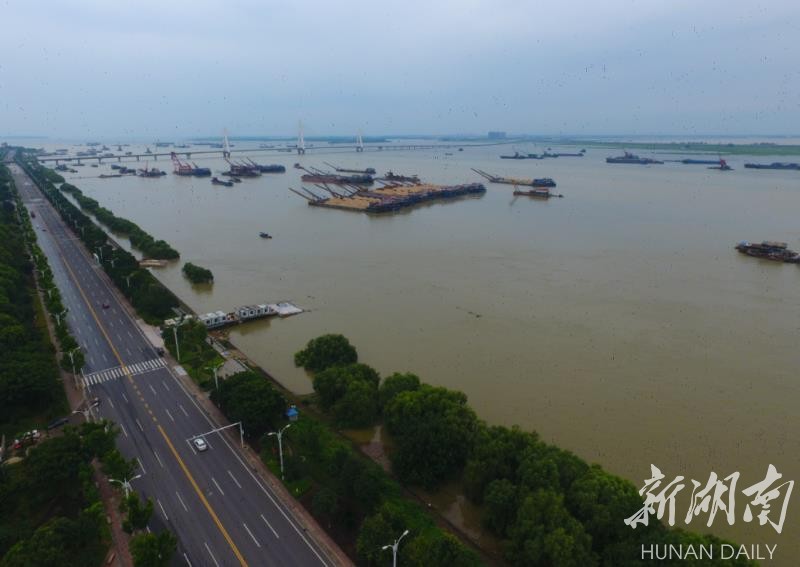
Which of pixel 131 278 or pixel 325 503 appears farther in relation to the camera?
pixel 131 278

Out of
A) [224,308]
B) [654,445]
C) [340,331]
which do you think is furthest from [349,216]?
[654,445]

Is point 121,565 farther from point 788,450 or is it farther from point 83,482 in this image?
point 788,450

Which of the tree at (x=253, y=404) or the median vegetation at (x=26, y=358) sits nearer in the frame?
the tree at (x=253, y=404)

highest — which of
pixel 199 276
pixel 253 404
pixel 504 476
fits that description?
pixel 253 404

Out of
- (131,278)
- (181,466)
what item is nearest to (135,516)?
(181,466)

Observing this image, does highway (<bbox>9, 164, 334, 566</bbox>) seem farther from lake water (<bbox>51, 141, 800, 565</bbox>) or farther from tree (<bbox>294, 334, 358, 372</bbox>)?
lake water (<bbox>51, 141, 800, 565</bbox>)

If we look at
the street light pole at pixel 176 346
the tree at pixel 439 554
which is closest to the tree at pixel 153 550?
the tree at pixel 439 554

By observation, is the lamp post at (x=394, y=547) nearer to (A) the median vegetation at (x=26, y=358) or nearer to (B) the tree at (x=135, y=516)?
(B) the tree at (x=135, y=516)

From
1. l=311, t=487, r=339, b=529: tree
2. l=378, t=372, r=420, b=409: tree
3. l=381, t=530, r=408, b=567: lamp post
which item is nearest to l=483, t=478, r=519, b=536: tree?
l=381, t=530, r=408, b=567: lamp post

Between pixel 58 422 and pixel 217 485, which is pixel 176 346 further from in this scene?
pixel 217 485
